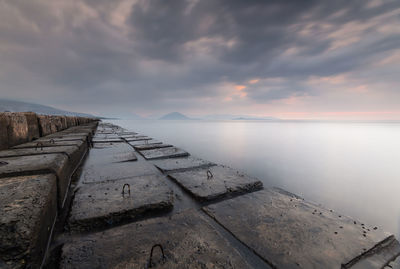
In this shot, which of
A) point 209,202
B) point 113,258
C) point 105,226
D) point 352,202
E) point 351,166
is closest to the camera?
point 113,258

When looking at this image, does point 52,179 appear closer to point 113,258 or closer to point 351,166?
point 113,258

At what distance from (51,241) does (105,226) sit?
297 millimetres

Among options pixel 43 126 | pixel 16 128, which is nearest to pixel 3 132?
pixel 16 128

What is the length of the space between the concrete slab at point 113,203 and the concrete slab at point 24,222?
0.21 m

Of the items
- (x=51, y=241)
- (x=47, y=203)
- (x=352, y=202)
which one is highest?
(x=47, y=203)

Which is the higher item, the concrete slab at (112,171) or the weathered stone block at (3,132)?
the weathered stone block at (3,132)

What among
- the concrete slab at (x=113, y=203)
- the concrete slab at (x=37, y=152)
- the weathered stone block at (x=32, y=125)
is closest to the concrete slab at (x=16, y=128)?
the weathered stone block at (x=32, y=125)

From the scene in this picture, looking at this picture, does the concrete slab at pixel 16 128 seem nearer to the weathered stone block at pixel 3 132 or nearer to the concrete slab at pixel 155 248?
the weathered stone block at pixel 3 132

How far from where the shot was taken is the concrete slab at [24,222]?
27.7 inches

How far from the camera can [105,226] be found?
1182mm

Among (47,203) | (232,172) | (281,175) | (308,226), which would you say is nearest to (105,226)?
(47,203)

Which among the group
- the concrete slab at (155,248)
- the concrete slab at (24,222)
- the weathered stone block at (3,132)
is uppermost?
the weathered stone block at (3,132)

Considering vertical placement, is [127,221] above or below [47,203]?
below

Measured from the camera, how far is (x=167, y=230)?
110cm
